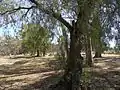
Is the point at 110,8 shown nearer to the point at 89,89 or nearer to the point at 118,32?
the point at 118,32

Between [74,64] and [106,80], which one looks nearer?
[74,64]

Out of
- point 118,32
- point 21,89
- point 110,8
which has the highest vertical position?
point 110,8

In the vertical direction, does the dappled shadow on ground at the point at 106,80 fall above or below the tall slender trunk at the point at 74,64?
below

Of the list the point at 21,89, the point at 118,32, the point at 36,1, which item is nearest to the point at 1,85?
the point at 21,89

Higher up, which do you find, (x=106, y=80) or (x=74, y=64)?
(x=74, y=64)

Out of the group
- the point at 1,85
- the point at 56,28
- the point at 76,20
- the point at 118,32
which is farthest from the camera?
the point at 1,85

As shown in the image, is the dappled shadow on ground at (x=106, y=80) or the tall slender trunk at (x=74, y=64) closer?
the tall slender trunk at (x=74, y=64)

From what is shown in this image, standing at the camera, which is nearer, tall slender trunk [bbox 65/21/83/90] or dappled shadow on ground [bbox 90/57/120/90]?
tall slender trunk [bbox 65/21/83/90]

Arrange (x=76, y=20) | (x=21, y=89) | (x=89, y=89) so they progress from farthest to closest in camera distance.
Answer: (x=21, y=89)
(x=89, y=89)
(x=76, y=20)

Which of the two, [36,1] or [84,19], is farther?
[36,1]

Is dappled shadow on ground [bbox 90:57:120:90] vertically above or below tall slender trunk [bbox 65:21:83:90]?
below

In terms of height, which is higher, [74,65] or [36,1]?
[36,1]

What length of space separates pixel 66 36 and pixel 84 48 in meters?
1.27

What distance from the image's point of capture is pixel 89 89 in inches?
457
